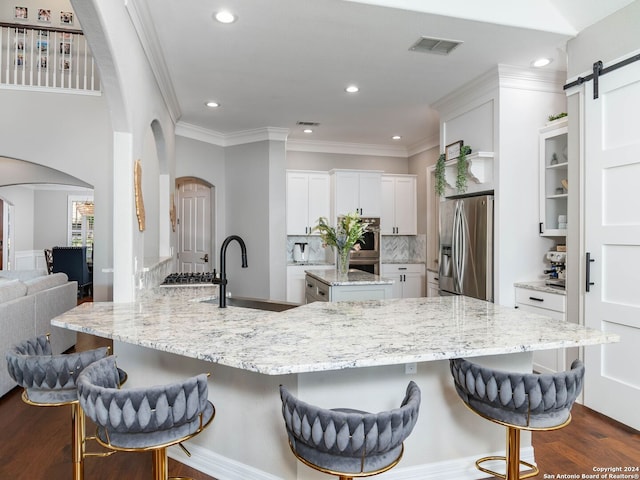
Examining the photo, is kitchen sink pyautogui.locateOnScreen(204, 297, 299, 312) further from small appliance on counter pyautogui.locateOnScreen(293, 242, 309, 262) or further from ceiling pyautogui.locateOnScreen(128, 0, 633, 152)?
small appliance on counter pyautogui.locateOnScreen(293, 242, 309, 262)

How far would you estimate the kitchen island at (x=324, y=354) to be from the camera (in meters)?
1.62

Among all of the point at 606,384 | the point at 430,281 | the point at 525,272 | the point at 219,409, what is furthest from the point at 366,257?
the point at 219,409

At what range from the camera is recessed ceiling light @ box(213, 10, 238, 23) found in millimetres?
2818

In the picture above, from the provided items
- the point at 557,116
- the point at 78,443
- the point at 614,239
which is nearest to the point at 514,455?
the point at 614,239

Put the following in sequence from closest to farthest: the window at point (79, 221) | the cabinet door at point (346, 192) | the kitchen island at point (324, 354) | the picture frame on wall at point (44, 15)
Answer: the kitchen island at point (324, 354), the picture frame on wall at point (44, 15), the cabinet door at point (346, 192), the window at point (79, 221)

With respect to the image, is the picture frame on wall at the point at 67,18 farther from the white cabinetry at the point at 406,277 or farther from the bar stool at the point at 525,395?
the bar stool at the point at 525,395

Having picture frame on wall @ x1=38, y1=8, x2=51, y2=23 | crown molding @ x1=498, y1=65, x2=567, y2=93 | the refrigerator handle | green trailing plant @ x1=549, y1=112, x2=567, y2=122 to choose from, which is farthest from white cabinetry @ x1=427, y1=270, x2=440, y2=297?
picture frame on wall @ x1=38, y1=8, x2=51, y2=23

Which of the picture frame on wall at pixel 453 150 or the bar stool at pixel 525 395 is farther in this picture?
the picture frame on wall at pixel 453 150

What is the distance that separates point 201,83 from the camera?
4.12 m

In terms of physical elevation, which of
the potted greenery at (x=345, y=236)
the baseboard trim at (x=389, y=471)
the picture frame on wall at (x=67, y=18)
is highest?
the picture frame on wall at (x=67, y=18)

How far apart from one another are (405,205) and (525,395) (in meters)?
5.48

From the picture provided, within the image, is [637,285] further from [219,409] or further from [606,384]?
[219,409]

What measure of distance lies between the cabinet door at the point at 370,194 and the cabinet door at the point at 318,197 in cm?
55

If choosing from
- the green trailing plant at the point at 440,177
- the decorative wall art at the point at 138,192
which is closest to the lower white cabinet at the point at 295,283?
the green trailing plant at the point at 440,177
